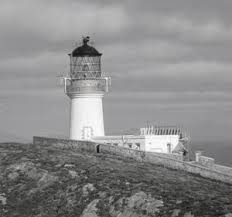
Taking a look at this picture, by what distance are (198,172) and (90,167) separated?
6.58 metres

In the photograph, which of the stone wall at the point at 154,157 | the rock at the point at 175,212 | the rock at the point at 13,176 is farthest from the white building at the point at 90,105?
the rock at the point at 175,212

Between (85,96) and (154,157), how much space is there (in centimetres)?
1341

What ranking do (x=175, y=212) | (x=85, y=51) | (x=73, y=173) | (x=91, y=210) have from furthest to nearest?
(x=85, y=51)
(x=73, y=173)
(x=91, y=210)
(x=175, y=212)

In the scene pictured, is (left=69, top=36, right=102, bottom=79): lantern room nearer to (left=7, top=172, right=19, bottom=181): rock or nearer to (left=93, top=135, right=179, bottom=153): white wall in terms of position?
(left=93, top=135, right=179, bottom=153): white wall

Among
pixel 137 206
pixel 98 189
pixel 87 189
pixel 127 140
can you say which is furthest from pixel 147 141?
pixel 137 206

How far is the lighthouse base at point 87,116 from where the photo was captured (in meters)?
50.3

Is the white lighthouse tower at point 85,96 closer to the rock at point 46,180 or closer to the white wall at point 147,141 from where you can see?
the white wall at point 147,141

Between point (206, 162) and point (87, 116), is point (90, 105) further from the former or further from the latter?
point (206, 162)

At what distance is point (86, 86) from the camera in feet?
166

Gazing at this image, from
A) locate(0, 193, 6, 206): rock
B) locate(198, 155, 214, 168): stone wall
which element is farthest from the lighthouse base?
locate(0, 193, 6, 206): rock

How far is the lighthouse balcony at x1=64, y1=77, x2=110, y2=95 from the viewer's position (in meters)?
50.4

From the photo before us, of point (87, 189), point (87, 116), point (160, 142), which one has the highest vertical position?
point (87, 116)

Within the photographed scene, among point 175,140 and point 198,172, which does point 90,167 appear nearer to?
point 198,172

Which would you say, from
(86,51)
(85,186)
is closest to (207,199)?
(85,186)
